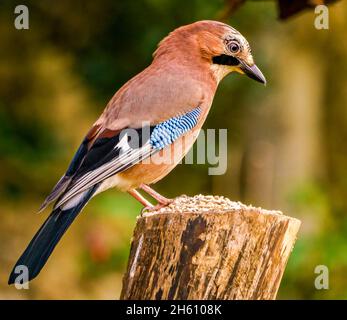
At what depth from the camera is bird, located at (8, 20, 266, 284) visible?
5266mm

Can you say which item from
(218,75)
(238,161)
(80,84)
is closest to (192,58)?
(218,75)

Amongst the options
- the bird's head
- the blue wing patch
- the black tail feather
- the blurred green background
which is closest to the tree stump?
the black tail feather

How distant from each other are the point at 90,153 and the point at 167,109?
658mm

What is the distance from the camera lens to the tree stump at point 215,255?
15.4 feet

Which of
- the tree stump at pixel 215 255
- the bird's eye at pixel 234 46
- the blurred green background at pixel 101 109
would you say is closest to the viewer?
the tree stump at pixel 215 255

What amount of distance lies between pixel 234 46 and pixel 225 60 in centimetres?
15

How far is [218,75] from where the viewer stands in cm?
641

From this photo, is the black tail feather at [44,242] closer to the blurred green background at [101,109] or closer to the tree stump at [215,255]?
the tree stump at [215,255]

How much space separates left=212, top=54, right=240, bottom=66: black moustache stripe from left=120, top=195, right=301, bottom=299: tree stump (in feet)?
5.46

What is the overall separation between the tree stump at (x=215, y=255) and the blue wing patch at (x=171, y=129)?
0.92 metres

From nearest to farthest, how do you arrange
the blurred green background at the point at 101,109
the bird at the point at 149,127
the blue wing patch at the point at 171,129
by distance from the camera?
the bird at the point at 149,127, the blue wing patch at the point at 171,129, the blurred green background at the point at 101,109

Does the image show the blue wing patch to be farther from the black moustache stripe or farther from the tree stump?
the tree stump

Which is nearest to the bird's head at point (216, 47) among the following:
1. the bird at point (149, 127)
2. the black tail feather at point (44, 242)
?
the bird at point (149, 127)

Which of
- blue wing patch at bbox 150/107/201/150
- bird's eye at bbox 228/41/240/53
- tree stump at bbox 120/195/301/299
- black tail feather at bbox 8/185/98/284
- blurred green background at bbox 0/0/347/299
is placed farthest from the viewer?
blurred green background at bbox 0/0/347/299
